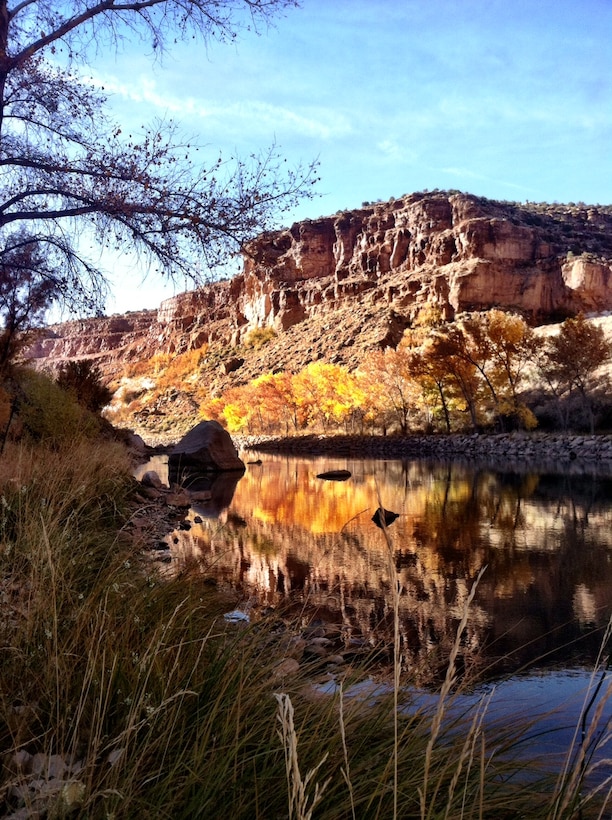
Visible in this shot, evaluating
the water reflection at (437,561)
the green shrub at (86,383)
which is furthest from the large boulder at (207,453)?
the water reflection at (437,561)

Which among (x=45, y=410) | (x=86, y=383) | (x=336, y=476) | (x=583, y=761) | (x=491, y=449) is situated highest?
(x=86, y=383)

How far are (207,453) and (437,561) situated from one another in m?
16.4

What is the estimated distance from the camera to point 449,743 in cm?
266

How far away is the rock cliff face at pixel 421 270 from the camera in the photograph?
250 feet

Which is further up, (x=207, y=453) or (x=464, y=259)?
(x=464, y=259)

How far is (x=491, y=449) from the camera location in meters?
33.5

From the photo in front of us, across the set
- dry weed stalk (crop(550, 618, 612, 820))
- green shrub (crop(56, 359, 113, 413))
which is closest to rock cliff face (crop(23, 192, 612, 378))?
green shrub (crop(56, 359, 113, 413))

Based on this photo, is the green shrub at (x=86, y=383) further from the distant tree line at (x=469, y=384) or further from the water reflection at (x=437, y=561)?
the distant tree line at (x=469, y=384)

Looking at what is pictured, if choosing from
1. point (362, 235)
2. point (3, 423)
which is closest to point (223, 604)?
point (3, 423)

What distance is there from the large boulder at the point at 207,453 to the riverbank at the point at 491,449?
1009 cm

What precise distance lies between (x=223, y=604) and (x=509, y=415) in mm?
36104

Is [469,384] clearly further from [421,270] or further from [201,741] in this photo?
[421,270]

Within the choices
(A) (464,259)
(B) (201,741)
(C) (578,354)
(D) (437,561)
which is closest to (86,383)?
(D) (437,561)

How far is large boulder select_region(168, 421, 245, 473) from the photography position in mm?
24000
